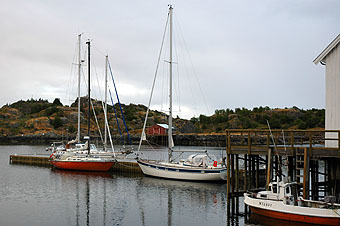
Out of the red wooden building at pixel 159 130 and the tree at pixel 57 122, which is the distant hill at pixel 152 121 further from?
the red wooden building at pixel 159 130

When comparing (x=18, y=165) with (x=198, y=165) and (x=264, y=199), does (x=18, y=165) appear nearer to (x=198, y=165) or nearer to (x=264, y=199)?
(x=198, y=165)

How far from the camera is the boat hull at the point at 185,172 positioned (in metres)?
36.6

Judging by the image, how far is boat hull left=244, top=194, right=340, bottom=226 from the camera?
18219 mm

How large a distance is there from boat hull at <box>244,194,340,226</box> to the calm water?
102cm

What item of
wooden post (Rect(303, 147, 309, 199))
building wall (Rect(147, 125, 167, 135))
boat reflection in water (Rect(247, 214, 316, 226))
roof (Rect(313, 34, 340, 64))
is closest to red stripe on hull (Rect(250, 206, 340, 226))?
boat reflection in water (Rect(247, 214, 316, 226))

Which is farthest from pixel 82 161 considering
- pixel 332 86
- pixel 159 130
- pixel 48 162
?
pixel 159 130

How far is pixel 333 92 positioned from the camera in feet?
72.2

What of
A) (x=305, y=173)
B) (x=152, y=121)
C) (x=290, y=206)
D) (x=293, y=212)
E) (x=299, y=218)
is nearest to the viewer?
(x=299, y=218)

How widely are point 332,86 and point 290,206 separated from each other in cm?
791

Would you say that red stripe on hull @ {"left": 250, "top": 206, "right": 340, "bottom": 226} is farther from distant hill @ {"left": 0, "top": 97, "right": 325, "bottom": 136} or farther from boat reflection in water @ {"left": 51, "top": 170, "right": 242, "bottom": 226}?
distant hill @ {"left": 0, "top": 97, "right": 325, "bottom": 136}

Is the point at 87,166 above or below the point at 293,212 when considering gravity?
below

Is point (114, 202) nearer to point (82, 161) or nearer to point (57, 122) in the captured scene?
point (82, 161)

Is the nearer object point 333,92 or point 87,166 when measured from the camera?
point 333,92

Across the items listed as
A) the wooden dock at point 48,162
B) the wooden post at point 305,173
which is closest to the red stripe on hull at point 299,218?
the wooden post at point 305,173
